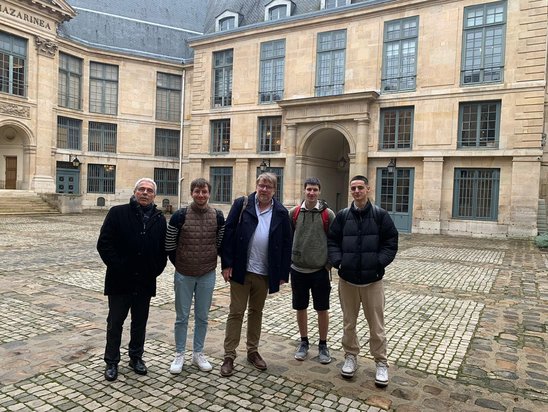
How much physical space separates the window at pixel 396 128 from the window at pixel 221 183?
9713 mm

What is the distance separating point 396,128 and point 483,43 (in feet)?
16.8

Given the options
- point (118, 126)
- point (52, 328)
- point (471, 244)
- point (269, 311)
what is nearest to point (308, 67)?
point (471, 244)

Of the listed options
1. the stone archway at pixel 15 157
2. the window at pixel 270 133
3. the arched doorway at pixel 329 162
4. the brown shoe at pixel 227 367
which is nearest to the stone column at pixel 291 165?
the arched doorway at pixel 329 162

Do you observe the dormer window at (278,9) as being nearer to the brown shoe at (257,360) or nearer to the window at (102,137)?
the window at (102,137)

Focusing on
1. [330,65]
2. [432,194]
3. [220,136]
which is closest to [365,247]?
[432,194]

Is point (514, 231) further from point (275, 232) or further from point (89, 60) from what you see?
point (89, 60)

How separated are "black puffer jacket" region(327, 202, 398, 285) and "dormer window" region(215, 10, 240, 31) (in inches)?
1005

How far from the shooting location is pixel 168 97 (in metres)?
32.3

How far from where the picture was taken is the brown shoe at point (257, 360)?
418 centimetres

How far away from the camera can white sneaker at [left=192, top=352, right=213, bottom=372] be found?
4.12m

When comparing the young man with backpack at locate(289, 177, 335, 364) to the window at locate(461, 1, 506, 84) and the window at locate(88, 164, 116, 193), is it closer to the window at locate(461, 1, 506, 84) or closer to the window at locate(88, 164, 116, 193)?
the window at locate(461, 1, 506, 84)

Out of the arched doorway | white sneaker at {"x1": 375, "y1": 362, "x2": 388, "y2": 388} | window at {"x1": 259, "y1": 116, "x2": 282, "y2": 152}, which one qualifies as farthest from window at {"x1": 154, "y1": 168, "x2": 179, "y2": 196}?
white sneaker at {"x1": 375, "y1": 362, "x2": 388, "y2": 388}

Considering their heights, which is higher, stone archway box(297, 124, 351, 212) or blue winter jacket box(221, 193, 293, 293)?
stone archway box(297, 124, 351, 212)

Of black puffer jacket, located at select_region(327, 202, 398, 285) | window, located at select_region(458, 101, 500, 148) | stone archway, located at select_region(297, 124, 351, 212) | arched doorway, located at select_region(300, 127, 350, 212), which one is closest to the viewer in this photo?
black puffer jacket, located at select_region(327, 202, 398, 285)
